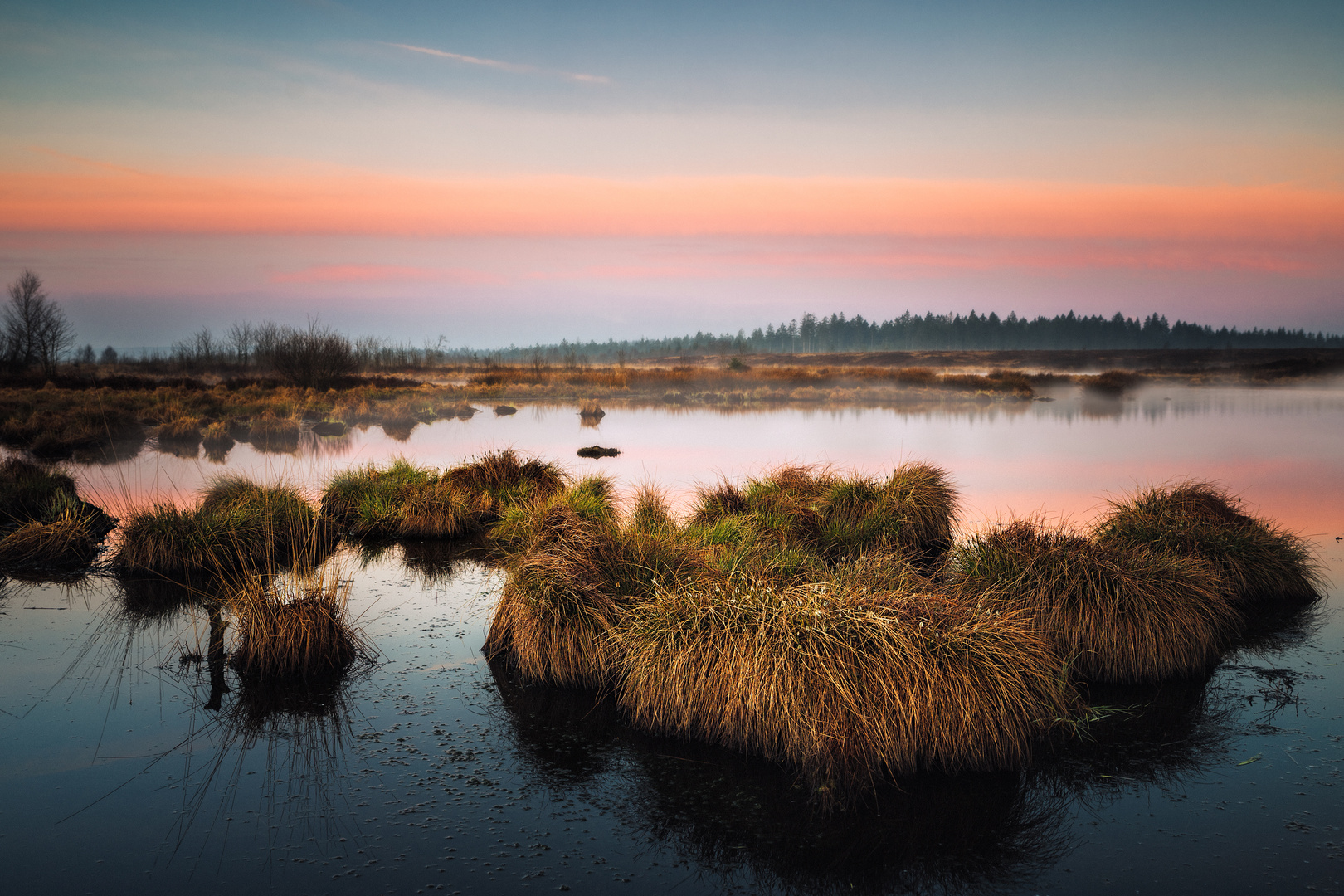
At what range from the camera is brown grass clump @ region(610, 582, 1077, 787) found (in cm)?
569

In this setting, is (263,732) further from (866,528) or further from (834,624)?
(866,528)

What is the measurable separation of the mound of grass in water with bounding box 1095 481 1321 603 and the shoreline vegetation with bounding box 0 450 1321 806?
0.04m

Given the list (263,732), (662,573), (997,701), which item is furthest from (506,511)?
(997,701)

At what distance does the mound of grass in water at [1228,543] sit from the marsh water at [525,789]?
664 mm

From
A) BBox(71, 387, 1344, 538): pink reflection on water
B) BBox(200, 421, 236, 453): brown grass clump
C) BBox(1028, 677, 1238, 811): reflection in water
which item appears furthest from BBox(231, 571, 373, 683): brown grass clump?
BBox(200, 421, 236, 453): brown grass clump

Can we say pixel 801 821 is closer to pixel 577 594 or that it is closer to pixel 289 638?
pixel 577 594

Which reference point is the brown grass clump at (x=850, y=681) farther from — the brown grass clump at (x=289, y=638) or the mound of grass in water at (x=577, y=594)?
the brown grass clump at (x=289, y=638)

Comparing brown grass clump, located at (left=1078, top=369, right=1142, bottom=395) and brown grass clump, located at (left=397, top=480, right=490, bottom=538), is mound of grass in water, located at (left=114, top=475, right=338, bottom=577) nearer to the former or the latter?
brown grass clump, located at (left=397, top=480, right=490, bottom=538)

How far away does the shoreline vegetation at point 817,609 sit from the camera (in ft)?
19.0

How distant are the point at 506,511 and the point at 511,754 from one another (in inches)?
286

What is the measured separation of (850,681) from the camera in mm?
5738

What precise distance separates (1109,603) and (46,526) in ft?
46.9

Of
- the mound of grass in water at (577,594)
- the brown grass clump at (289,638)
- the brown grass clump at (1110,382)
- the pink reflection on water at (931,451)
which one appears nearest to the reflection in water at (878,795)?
the mound of grass in water at (577,594)

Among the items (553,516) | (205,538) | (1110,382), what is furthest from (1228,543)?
(1110,382)
